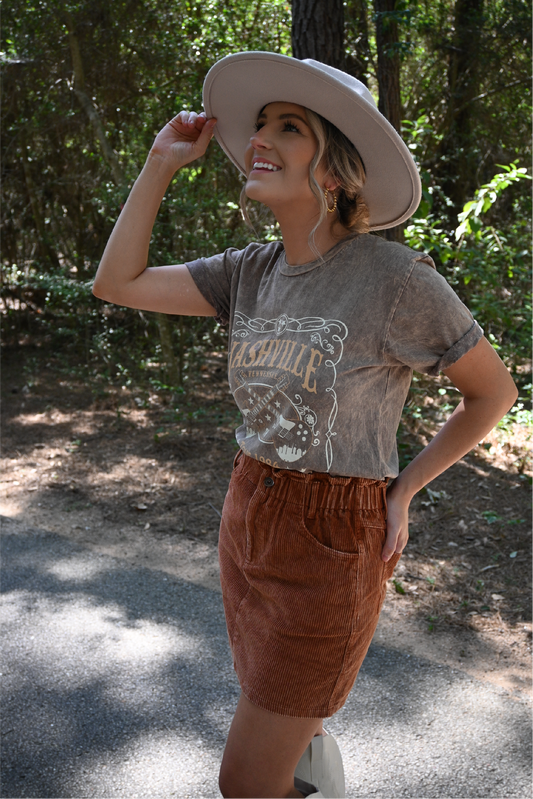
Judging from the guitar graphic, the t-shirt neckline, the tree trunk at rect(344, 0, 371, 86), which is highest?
the tree trunk at rect(344, 0, 371, 86)

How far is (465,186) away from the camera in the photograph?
7.94m

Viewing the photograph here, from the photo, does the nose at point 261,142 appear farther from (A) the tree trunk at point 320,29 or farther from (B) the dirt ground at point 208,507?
(A) the tree trunk at point 320,29

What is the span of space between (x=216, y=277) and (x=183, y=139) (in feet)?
1.45

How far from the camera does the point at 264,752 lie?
168 cm

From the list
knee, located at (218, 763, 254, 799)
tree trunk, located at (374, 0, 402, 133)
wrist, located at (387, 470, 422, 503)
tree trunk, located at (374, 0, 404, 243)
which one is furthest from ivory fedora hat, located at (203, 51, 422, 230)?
tree trunk, located at (374, 0, 402, 133)

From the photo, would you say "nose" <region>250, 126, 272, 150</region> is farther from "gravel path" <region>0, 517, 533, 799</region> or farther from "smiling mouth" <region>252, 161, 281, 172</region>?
"gravel path" <region>0, 517, 533, 799</region>

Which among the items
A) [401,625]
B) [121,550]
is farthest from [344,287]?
[121,550]

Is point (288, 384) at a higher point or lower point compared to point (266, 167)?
lower

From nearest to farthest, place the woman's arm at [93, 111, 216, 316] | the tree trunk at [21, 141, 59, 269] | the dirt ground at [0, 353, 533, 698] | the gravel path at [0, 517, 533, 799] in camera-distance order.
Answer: the woman's arm at [93, 111, 216, 316] < the gravel path at [0, 517, 533, 799] < the dirt ground at [0, 353, 533, 698] < the tree trunk at [21, 141, 59, 269]

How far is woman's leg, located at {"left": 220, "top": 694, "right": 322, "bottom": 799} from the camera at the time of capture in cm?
168

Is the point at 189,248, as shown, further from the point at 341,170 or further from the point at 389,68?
the point at 341,170

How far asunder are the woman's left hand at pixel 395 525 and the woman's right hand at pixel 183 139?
115cm

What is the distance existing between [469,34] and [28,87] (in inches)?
195

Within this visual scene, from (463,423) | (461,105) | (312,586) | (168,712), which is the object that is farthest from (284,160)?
(461,105)
